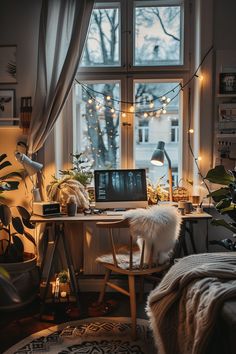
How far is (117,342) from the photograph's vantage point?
2.29m

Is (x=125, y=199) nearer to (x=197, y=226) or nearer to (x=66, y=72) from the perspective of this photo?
(x=197, y=226)

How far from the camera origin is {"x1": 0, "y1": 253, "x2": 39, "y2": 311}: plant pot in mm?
2762

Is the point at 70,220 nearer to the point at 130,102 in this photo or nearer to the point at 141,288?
the point at 141,288

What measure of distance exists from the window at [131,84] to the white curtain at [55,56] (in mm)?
307

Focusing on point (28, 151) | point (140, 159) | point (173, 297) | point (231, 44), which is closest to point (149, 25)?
point (231, 44)

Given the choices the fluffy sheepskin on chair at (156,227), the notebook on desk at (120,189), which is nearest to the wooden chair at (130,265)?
the fluffy sheepskin on chair at (156,227)

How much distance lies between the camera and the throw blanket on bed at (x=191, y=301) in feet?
4.08

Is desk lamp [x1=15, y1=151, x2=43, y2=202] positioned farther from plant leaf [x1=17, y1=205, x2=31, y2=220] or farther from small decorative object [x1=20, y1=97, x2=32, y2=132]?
small decorative object [x1=20, y1=97, x2=32, y2=132]

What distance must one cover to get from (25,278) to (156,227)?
4.02ft

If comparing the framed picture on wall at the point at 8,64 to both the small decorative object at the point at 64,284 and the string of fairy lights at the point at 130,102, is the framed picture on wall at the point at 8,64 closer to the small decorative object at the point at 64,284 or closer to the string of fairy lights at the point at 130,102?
the string of fairy lights at the point at 130,102

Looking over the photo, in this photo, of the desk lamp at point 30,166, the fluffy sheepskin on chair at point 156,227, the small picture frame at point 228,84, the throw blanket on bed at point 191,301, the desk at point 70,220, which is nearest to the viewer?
the throw blanket on bed at point 191,301

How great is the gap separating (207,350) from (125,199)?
71.8 inches

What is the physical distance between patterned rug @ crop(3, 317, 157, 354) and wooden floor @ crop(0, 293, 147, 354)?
7 centimetres

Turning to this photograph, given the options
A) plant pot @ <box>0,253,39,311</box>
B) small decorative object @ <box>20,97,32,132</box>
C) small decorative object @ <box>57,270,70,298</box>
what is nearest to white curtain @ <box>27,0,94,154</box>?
small decorative object @ <box>20,97,32,132</box>
